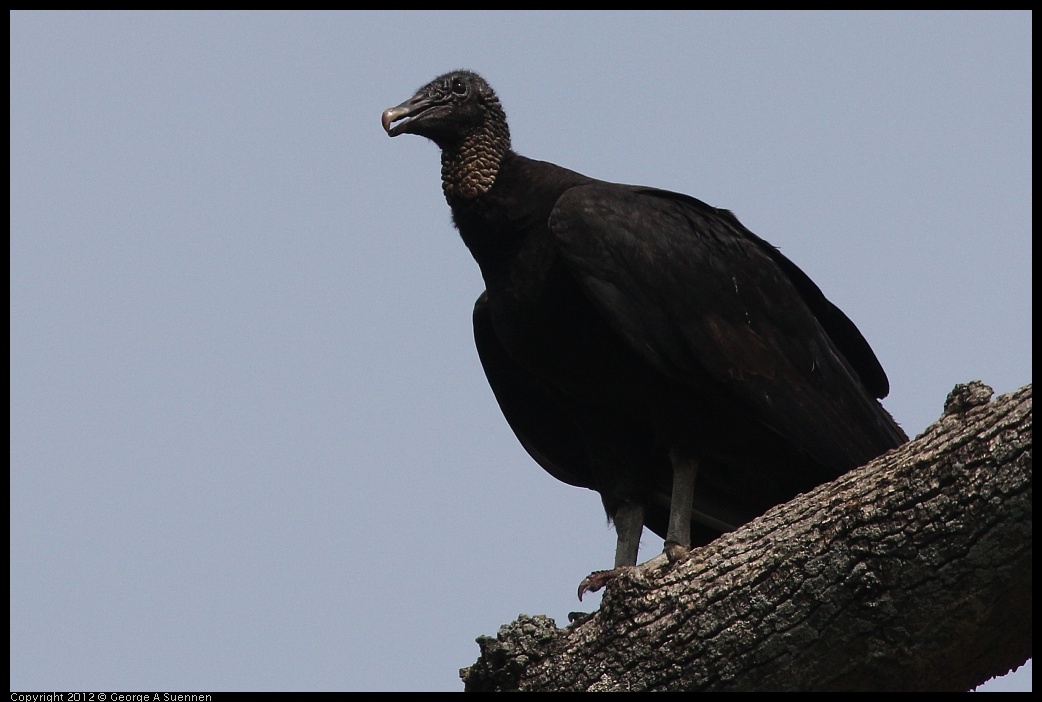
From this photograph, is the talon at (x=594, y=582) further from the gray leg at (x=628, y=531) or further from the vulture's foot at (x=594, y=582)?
the gray leg at (x=628, y=531)

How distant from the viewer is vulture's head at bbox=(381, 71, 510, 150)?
4.48 metres

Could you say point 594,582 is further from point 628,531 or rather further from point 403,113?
point 403,113

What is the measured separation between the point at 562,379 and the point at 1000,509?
1.71 meters

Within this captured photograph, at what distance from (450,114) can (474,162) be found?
0.87 feet

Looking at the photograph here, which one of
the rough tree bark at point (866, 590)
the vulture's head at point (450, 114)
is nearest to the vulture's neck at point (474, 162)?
the vulture's head at point (450, 114)

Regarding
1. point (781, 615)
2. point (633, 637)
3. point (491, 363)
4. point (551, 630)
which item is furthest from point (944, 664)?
point (491, 363)

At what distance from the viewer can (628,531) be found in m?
4.29

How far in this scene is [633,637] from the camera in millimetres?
3045

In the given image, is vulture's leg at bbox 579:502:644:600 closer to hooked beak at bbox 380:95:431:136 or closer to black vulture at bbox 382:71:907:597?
black vulture at bbox 382:71:907:597

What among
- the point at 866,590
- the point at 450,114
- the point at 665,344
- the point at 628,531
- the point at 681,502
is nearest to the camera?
the point at 866,590

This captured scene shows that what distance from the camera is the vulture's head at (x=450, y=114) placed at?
4.48 metres

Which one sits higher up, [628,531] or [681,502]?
[628,531]

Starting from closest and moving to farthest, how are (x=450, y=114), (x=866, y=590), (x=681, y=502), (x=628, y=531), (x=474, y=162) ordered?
(x=866, y=590)
(x=681, y=502)
(x=628, y=531)
(x=474, y=162)
(x=450, y=114)

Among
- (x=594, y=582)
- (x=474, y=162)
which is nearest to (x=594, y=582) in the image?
(x=594, y=582)
